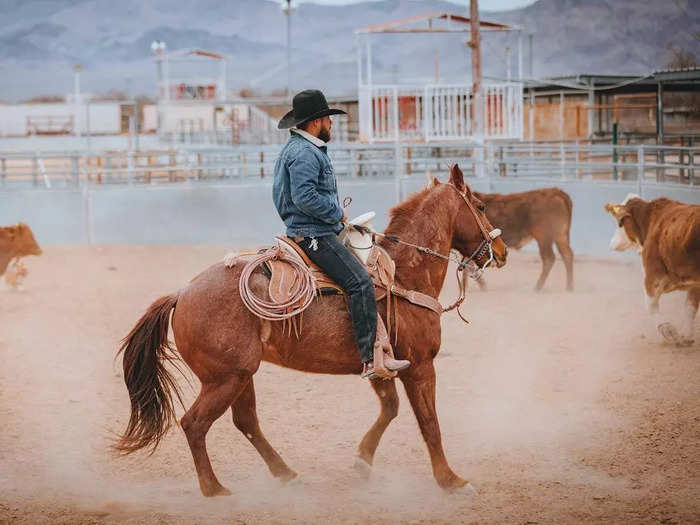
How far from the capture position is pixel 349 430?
623 centimetres

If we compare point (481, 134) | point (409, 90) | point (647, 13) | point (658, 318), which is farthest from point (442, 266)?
point (647, 13)

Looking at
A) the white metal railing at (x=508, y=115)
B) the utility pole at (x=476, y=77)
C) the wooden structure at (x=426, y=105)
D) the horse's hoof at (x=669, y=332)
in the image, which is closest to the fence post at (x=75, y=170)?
the wooden structure at (x=426, y=105)

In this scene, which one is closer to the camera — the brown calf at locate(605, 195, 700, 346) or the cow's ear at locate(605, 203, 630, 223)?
the brown calf at locate(605, 195, 700, 346)

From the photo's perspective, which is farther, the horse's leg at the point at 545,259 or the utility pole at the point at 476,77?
the utility pole at the point at 476,77

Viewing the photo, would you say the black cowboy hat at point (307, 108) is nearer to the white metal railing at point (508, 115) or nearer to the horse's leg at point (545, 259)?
the horse's leg at point (545, 259)

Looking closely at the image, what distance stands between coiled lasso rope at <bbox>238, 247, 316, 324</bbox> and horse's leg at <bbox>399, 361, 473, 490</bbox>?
27.7 inches

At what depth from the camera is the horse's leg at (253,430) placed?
17.0 feet

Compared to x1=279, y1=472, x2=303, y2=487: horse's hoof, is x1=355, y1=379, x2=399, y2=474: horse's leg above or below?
above

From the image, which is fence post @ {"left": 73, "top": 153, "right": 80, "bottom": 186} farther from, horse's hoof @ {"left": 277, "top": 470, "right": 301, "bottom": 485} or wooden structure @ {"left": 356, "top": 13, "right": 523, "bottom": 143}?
horse's hoof @ {"left": 277, "top": 470, "right": 301, "bottom": 485}

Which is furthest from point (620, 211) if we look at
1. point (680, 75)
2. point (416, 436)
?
point (680, 75)

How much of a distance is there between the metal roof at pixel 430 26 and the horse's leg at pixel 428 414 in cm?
1646

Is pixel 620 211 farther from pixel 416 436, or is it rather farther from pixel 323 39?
pixel 323 39

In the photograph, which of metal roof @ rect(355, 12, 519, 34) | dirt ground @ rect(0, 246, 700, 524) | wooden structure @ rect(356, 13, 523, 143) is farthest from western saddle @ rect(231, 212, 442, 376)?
metal roof @ rect(355, 12, 519, 34)

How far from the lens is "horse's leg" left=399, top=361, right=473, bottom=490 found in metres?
4.90
